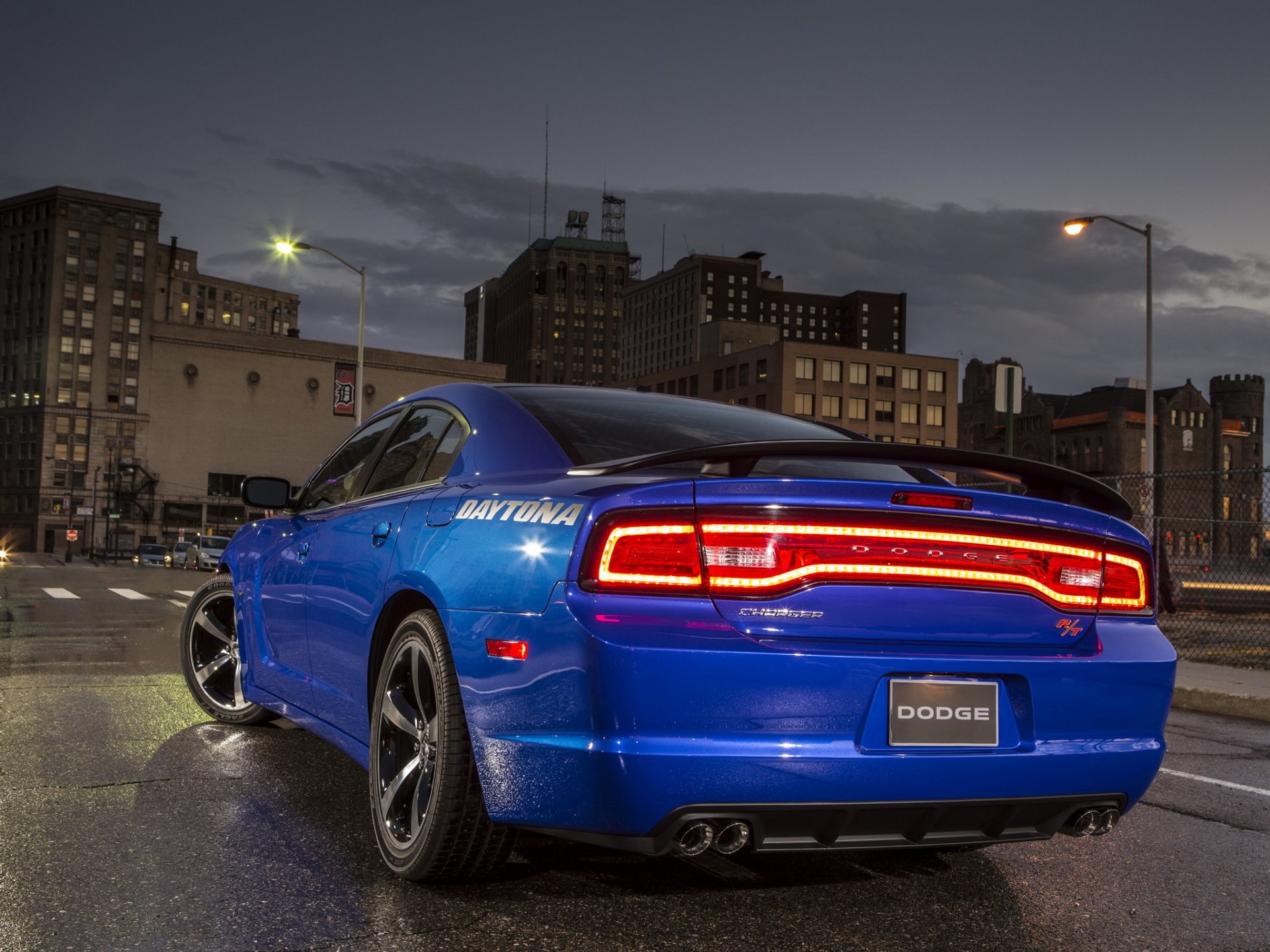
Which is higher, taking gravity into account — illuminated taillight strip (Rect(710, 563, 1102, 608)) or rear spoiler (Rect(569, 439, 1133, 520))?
rear spoiler (Rect(569, 439, 1133, 520))

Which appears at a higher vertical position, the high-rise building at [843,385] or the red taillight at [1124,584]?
the high-rise building at [843,385]

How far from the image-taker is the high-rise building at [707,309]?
17988 cm

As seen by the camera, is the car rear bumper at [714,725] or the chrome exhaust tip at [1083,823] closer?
the car rear bumper at [714,725]

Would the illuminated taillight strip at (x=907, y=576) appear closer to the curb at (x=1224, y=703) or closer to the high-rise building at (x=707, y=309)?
the curb at (x=1224, y=703)

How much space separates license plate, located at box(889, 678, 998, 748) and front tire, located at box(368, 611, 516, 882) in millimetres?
1115

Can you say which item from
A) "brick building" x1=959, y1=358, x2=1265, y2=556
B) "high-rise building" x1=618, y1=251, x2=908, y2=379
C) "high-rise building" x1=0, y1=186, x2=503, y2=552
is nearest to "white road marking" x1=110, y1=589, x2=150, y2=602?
"high-rise building" x1=0, y1=186, x2=503, y2=552

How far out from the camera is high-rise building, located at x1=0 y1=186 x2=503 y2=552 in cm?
11044

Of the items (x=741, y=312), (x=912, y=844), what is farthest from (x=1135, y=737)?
(x=741, y=312)

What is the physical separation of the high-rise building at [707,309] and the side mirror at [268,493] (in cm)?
16534

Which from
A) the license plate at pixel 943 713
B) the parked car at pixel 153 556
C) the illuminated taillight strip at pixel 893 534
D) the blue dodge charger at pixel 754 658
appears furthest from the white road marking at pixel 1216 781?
the parked car at pixel 153 556

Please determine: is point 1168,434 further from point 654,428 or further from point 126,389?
point 654,428

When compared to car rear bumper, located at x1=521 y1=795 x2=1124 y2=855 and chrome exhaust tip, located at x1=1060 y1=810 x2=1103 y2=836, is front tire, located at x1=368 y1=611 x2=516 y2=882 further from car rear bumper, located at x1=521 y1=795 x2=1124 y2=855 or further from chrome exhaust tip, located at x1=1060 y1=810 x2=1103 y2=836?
chrome exhaust tip, located at x1=1060 y1=810 x2=1103 y2=836

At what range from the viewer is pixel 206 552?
4244cm

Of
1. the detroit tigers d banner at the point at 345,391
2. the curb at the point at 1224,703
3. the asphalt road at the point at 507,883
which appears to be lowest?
the curb at the point at 1224,703
